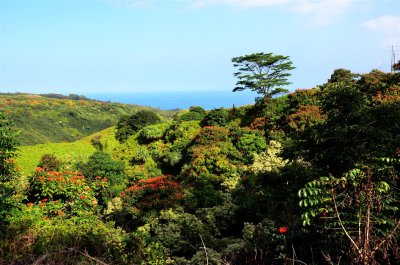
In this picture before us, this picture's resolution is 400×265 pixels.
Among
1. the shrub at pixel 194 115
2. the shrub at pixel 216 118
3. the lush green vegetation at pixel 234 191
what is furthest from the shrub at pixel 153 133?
the shrub at pixel 216 118

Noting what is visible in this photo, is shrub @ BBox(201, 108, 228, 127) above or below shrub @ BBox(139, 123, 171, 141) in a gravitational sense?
above

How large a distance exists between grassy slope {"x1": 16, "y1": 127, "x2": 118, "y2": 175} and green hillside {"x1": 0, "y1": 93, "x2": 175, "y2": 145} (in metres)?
51.8

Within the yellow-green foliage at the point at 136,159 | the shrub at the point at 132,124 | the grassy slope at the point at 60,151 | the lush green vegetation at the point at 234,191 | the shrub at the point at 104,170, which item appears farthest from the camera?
the shrub at the point at 132,124

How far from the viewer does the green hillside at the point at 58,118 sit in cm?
8612

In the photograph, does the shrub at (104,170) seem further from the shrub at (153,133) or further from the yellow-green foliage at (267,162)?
the yellow-green foliage at (267,162)

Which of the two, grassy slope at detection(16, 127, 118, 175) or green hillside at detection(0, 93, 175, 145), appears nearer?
grassy slope at detection(16, 127, 118, 175)

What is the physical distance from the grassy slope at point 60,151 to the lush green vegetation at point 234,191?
20 cm

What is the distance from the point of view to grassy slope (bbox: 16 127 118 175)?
26453mm

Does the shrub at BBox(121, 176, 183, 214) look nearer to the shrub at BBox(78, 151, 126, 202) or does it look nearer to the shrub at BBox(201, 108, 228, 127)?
the shrub at BBox(78, 151, 126, 202)

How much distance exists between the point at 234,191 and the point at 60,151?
64.3 ft

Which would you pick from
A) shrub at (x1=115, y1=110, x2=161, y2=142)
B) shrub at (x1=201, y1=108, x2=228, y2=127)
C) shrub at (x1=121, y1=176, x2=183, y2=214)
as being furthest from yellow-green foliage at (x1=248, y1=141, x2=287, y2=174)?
shrub at (x1=115, y1=110, x2=161, y2=142)

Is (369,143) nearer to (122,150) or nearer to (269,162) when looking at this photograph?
(269,162)

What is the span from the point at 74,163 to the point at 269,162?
606 inches

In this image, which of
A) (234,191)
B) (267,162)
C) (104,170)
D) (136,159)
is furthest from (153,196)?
(136,159)
